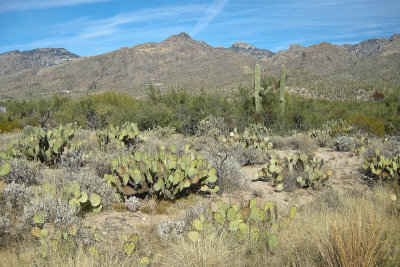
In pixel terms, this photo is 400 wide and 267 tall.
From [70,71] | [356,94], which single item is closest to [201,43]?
[70,71]

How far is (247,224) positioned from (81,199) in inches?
91.0

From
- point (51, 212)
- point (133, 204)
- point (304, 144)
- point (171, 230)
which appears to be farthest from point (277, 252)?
point (304, 144)

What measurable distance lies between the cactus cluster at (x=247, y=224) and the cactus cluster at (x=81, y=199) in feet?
5.29

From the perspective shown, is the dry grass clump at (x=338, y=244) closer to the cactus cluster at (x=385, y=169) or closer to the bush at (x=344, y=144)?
the cactus cluster at (x=385, y=169)

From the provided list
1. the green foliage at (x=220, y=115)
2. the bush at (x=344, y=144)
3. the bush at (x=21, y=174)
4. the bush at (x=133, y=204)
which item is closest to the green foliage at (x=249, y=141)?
the bush at (x=344, y=144)

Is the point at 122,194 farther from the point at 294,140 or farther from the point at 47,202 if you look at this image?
the point at 294,140

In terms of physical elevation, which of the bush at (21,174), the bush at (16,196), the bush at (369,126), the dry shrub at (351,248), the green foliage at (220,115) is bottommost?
the dry shrub at (351,248)

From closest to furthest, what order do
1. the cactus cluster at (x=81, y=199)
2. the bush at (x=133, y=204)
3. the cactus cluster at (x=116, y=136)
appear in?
the cactus cluster at (x=81, y=199)
the bush at (x=133, y=204)
the cactus cluster at (x=116, y=136)

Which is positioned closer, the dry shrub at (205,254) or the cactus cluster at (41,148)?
the dry shrub at (205,254)

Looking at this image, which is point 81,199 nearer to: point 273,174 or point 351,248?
point 351,248

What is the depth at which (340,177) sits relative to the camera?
247 inches

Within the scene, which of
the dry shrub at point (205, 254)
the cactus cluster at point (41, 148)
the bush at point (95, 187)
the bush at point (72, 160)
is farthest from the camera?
the cactus cluster at point (41, 148)

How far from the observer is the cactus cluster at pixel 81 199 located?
12.5 feet

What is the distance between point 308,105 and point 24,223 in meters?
17.2
